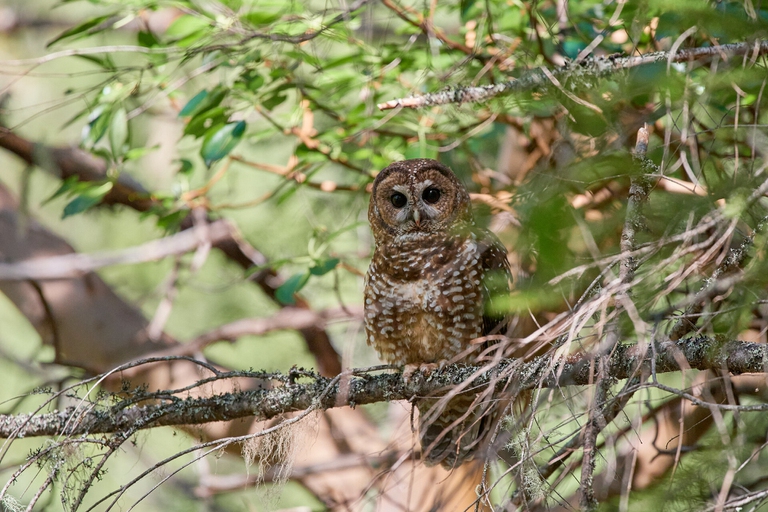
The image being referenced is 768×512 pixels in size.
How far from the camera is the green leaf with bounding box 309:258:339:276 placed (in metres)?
3.60

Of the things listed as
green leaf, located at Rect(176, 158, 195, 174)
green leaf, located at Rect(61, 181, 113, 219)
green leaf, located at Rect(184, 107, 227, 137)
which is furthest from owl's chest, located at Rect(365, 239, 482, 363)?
green leaf, located at Rect(61, 181, 113, 219)

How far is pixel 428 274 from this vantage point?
134 inches

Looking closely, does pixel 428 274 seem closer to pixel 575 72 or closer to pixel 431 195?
pixel 431 195

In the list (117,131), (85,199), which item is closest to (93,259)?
(85,199)

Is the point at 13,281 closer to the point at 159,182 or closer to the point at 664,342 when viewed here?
the point at 159,182

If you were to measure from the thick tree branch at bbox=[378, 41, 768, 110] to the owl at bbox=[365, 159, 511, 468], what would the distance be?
0.77m

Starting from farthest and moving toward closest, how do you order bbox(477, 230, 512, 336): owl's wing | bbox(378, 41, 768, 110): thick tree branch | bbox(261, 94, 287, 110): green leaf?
bbox(261, 94, 287, 110): green leaf < bbox(477, 230, 512, 336): owl's wing < bbox(378, 41, 768, 110): thick tree branch

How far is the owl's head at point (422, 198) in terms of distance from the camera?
3.56 meters

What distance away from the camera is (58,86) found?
764 centimetres

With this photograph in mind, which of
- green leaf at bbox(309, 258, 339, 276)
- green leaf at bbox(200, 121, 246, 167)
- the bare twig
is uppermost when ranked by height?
green leaf at bbox(200, 121, 246, 167)

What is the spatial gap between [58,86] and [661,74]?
7532mm

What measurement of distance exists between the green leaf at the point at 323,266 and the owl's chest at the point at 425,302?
20 cm

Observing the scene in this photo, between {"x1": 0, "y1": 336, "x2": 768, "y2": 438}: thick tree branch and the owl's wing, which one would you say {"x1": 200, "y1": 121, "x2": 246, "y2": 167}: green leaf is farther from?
the owl's wing

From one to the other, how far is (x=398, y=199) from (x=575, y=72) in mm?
1562
